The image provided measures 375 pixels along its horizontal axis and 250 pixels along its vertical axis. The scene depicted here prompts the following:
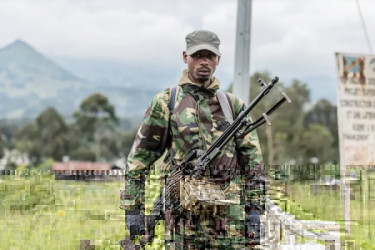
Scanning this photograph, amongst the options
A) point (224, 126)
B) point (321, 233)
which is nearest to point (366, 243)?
point (321, 233)

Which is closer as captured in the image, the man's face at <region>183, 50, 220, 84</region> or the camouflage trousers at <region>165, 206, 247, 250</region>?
the camouflage trousers at <region>165, 206, 247, 250</region>

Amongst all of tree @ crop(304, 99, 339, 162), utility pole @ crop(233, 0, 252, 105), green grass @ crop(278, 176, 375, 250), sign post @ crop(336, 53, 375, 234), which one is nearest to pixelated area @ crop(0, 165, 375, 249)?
green grass @ crop(278, 176, 375, 250)

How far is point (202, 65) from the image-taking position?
3104mm

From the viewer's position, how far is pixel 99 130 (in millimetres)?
68625

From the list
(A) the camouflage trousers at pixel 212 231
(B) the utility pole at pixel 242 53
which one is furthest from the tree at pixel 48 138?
(A) the camouflage trousers at pixel 212 231

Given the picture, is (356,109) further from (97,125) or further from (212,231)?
(97,125)

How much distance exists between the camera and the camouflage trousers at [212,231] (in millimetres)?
2896

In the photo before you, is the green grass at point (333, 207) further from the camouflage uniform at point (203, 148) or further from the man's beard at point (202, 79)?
the man's beard at point (202, 79)

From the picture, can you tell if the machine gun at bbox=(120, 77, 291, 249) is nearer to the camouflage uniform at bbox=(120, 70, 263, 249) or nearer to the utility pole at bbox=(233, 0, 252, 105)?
the camouflage uniform at bbox=(120, 70, 263, 249)

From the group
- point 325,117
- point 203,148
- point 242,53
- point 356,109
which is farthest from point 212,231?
point 325,117

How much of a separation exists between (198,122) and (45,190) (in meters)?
1.00

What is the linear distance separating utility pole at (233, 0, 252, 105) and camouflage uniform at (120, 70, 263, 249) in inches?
57.9

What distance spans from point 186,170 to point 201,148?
19 centimetres

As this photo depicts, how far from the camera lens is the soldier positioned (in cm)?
292
